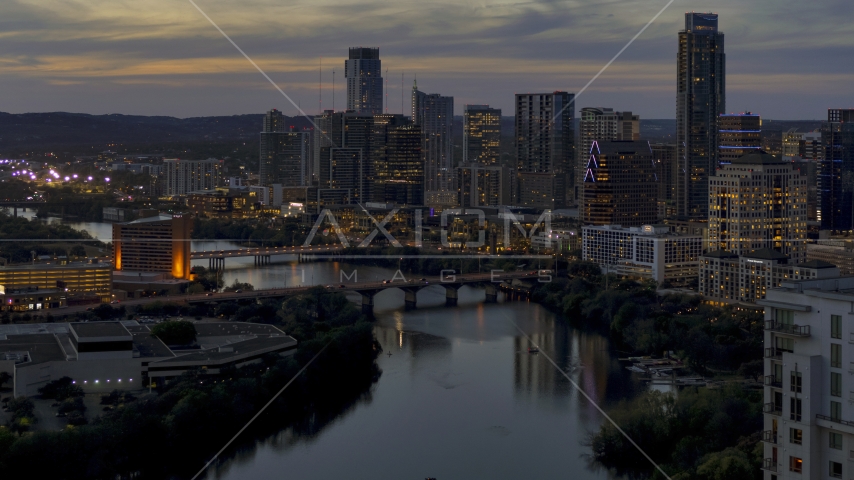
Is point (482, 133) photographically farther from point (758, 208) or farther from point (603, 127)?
point (758, 208)

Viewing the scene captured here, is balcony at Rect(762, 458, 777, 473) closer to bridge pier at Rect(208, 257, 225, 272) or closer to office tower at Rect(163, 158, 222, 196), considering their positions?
bridge pier at Rect(208, 257, 225, 272)

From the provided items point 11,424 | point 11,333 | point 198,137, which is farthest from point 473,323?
point 198,137

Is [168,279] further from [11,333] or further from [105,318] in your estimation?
[11,333]

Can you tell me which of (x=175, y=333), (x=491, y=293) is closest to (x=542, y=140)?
(x=491, y=293)

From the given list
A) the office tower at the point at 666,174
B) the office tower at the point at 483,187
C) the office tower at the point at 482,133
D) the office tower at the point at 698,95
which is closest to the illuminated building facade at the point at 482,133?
the office tower at the point at 482,133

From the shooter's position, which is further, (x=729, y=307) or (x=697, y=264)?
(x=697, y=264)

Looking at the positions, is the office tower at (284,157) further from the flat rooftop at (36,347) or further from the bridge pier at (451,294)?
the flat rooftop at (36,347)
